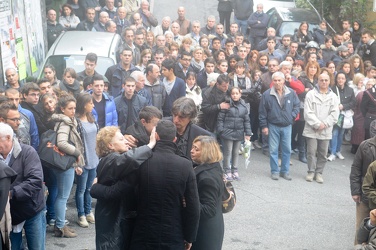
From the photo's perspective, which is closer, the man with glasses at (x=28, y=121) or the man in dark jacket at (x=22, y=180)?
the man in dark jacket at (x=22, y=180)

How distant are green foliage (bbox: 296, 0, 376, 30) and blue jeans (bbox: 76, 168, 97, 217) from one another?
47.6 ft

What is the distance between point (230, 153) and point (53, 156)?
3977mm

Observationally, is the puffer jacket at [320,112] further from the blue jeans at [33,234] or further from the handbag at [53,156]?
the blue jeans at [33,234]

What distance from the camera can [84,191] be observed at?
939 centimetres

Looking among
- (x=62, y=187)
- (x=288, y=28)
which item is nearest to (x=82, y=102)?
(x=62, y=187)

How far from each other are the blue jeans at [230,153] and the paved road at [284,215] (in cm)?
28

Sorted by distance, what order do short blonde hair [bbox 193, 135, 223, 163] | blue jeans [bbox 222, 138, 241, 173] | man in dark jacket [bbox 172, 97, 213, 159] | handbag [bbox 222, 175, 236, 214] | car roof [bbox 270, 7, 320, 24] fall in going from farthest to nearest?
1. car roof [bbox 270, 7, 320, 24]
2. blue jeans [bbox 222, 138, 241, 173]
3. man in dark jacket [bbox 172, 97, 213, 159]
4. handbag [bbox 222, 175, 236, 214]
5. short blonde hair [bbox 193, 135, 223, 163]

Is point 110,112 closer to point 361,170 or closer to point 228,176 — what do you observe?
point 228,176

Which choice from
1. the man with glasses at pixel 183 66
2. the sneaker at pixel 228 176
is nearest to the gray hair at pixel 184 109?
the sneaker at pixel 228 176

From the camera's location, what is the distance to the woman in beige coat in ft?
28.3

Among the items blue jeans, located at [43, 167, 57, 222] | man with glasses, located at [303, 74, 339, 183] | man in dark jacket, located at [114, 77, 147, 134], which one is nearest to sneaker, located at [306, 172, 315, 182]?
man with glasses, located at [303, 74, 339, 183]

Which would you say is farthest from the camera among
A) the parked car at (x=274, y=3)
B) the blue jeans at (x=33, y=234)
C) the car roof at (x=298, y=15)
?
the parked car at (x=274, y=3)

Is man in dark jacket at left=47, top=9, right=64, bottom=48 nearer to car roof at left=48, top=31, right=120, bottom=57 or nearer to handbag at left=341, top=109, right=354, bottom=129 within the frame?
car roof at left=48, top=31, right=120, bottom=57

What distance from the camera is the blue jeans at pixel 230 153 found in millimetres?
11742
